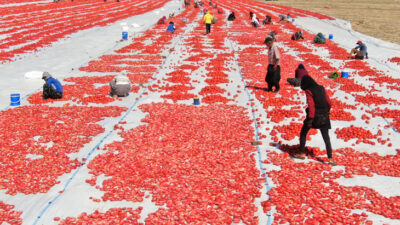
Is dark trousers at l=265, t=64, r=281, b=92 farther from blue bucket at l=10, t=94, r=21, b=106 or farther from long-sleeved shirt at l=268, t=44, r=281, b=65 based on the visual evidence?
blue bucket at l=10, t=94, r=21, b=106

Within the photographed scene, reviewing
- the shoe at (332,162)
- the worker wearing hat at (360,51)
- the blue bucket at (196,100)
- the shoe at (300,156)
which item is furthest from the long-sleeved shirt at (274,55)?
the worker wearing hat at (360,51)

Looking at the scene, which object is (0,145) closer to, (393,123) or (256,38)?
(393,123)

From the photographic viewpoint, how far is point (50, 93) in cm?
1439

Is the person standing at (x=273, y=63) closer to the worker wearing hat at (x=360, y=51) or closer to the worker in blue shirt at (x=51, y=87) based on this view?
the worker in blue shirt at (x=51, y=87)

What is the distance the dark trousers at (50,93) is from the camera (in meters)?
14.3

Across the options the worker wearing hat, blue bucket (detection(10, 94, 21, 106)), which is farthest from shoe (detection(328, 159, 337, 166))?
the worker wearing hat

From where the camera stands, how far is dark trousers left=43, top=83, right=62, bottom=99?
14.3m

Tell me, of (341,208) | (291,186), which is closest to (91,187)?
(291,186)

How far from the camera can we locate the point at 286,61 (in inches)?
893

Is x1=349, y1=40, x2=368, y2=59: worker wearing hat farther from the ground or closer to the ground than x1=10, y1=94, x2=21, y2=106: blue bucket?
farther from the ground

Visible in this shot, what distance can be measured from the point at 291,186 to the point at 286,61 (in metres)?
16.0

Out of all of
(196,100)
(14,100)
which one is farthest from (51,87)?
(196,100)

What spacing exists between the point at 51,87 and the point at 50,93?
0.32 m

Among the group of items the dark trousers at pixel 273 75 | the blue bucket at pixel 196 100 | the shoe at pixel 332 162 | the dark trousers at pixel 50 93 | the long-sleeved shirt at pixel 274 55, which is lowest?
the shoe at pixel 332 162
